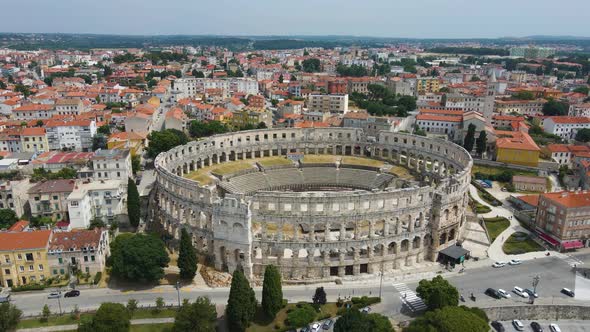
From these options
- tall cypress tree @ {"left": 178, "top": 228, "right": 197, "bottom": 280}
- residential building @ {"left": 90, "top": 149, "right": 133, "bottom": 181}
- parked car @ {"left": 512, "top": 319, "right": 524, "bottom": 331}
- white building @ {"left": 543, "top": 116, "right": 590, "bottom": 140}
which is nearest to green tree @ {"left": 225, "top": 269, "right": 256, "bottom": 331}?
tall cypress tree @ {"left": 178, "top": 228, "right": 197, "bottom": 280}

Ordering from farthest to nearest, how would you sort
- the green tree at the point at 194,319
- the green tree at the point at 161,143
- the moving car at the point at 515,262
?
the green tree at the point at 161,143 → the moving car at the point at 515,262 → the green tree at the point at 194,319

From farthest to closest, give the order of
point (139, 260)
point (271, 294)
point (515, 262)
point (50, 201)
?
point (50, 201) < point (515, 262) < point (139, 260) < point (271, 294)

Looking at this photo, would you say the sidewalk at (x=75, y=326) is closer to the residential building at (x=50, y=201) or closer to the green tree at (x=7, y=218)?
the green tree at (x=7, y=218)

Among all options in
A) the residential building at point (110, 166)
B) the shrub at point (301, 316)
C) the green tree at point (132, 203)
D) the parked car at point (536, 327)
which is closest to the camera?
the shrub at point (301, 316)

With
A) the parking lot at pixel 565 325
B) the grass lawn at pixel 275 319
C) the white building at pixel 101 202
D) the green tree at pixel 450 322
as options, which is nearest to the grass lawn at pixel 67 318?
the grass lawn at pixel 275 319

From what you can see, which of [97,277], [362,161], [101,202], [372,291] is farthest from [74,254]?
[362,161]

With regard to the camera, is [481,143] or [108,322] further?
[481,143]

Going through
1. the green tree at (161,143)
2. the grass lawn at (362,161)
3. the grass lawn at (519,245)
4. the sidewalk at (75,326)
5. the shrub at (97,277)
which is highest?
the green tree at (161,143)

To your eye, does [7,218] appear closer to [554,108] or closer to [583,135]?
A: [583,135]
